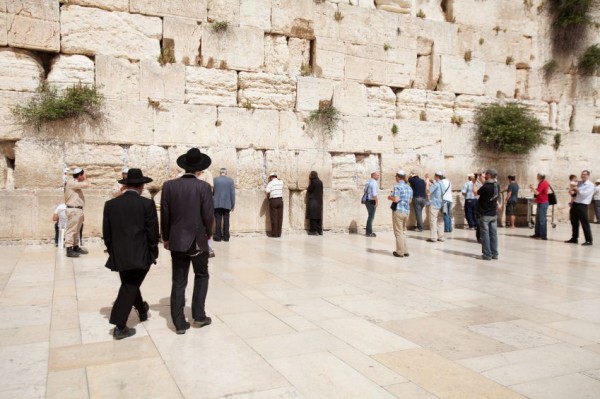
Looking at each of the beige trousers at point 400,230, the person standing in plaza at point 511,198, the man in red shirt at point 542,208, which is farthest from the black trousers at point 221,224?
the person standing in plaza at point 511,198

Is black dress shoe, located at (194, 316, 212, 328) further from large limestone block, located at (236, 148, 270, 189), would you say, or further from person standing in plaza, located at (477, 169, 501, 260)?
large limestone block, located at (236, 148, 270, 189)

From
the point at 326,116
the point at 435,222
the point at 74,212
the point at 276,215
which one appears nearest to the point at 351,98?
the point at 326,116

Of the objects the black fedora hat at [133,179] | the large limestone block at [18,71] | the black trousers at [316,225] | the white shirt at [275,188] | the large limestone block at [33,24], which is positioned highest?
the large limestone block at [33,24]

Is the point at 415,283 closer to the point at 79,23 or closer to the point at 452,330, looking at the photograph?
the point at 452,330

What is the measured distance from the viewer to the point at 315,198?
444 inches

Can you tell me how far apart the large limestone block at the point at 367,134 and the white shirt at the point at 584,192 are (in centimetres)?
413

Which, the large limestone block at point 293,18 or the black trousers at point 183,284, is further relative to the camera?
the large limestone block at point 293,18

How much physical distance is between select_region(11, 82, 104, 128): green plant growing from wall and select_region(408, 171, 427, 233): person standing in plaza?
22.8 feet

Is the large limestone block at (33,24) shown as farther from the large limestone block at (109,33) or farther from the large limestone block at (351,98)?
the large limestone block at (351,98)

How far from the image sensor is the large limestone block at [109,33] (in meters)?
9.74

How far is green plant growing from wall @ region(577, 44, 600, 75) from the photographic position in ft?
47.5

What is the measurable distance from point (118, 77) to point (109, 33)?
2.82 ft

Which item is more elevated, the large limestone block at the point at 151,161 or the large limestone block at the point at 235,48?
the large limestone block at the point at 235,48

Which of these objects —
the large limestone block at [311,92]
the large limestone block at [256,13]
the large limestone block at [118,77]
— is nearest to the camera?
the large limestone block at [118,77]
